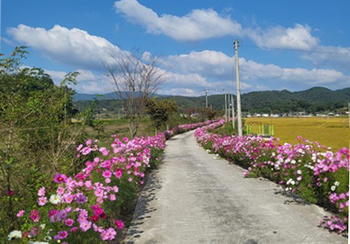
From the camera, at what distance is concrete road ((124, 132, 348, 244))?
3551mm

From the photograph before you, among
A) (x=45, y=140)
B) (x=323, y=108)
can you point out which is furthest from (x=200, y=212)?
(x=323, y=108)

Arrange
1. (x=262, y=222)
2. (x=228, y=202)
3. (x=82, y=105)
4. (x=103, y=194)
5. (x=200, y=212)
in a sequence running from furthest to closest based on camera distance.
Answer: (x=82, y=105)
(x=228, y=202)
(x=200, y=212)
(x=262, y=222)
(x=103, y=194)

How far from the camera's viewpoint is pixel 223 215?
14.3 ft

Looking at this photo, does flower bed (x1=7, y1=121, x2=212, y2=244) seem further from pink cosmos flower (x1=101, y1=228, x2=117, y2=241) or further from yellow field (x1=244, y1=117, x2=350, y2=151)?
yellow field (x1=244, y1=117, x2=350, y2=151)

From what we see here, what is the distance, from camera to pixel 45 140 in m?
6.34

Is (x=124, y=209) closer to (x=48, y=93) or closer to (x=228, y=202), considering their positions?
(x=228, y=202)

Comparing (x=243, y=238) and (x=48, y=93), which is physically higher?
(x=48, y=93)

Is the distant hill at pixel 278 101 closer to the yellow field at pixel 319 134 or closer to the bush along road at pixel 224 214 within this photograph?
Result: the yellow field at pixel 319 134

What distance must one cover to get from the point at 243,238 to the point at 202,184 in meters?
3.17

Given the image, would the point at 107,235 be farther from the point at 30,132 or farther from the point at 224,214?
the point at 30,132

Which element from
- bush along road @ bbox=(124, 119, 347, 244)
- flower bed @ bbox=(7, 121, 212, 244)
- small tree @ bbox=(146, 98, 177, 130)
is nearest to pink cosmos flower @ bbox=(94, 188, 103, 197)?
flower bed @ bbox=(7, 121, 212, 244)

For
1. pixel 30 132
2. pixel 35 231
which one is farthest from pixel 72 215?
pixel 30 132

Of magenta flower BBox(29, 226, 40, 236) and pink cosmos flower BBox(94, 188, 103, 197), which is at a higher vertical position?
pink cosmos flower BBox(94, 188, 103, 197)

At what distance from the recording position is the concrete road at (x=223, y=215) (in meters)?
3.55
